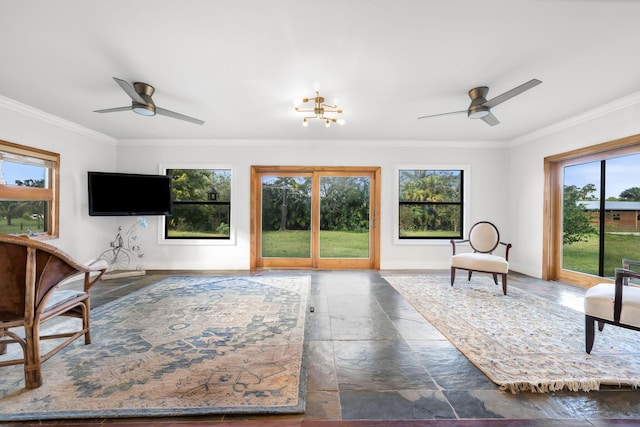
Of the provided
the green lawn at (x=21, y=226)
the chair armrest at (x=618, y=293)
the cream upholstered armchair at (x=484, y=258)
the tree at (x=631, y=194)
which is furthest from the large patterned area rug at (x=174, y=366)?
the tree at (x=631, y=194)

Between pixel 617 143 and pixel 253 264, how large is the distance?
5649mm

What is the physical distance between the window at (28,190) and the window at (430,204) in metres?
5.62

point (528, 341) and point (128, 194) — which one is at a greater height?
point (128, 194)

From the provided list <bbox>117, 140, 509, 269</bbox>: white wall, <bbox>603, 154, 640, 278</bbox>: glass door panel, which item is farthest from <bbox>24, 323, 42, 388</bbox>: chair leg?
<bbox>603, 154, 640, 278</bbox>: glass door panel

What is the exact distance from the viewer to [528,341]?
7.86ft

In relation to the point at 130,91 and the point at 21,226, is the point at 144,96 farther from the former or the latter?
the point at 21,226

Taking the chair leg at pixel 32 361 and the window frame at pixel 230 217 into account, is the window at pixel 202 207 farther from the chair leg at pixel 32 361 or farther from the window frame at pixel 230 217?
the chair leg at pixel 32 361

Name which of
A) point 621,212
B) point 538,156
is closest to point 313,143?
point 538,156

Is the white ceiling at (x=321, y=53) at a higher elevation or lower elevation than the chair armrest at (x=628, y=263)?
higher

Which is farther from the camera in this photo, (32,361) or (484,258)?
(484,258)

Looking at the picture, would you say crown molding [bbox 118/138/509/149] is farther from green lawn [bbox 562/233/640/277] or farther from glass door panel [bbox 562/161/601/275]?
green lawn [bbox 562/233/640/277]

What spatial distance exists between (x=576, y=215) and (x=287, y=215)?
4.72 meters

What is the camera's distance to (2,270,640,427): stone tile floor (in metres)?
1.51

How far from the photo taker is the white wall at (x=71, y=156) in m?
3.65
